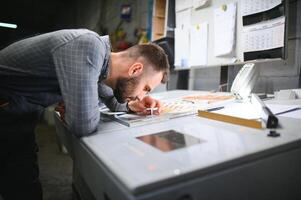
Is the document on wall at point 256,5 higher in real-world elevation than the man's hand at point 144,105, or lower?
higher

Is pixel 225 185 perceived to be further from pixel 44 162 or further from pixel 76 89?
pixel 44 162

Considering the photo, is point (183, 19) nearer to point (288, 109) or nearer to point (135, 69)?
point (135, 69)

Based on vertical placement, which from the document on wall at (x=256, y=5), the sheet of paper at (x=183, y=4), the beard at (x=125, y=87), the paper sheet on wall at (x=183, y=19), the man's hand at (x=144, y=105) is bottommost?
the man's hand at (x=144, y=105)

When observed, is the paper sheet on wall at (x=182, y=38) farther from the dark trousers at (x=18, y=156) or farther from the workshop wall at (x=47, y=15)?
the workshop wall at (x=47, y=15)

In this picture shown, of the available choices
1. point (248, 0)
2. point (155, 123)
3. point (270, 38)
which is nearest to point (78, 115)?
point (155, 123)

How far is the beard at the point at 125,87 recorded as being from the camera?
109 cm

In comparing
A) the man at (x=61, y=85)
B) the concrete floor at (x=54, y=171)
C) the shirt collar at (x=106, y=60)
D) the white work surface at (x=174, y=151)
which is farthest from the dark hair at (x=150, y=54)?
the concrete floor at (x=54, y=171)

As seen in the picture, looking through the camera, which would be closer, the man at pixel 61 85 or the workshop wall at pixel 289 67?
the man at pixel 61 85

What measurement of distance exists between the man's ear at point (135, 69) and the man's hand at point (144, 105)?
13 centimetres

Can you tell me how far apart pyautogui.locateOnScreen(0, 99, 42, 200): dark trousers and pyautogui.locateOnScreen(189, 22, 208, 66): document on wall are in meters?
1.13

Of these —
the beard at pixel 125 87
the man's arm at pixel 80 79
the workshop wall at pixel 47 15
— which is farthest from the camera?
the workshop wall at pixel 47 15

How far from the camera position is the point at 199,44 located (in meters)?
1.80

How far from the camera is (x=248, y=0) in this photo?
141 cm

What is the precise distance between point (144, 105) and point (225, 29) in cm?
81
